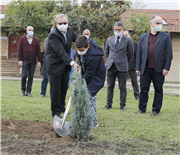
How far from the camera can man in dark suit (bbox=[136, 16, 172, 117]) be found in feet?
19.4

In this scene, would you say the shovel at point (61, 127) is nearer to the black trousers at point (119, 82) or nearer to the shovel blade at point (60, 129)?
the shovel blade at point (60, 129)

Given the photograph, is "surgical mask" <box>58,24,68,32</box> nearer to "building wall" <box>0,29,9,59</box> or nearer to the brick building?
the brick building

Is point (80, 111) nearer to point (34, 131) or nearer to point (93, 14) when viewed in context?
point (34, 131)

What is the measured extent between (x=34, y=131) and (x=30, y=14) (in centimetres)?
1623

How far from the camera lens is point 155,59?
5910 millimetres

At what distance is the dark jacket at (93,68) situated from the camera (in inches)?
173

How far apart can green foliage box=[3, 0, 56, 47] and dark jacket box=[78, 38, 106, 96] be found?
14.6 meters

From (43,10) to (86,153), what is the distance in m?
17.2

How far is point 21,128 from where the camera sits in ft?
13.8

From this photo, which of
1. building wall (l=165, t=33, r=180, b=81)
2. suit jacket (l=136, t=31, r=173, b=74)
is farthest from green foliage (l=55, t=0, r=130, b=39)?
building wall (l=165, t=33, r=180, b=81)

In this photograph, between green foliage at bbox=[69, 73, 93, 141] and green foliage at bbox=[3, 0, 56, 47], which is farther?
green foliage at bbox=[3, 0, 56, 47]

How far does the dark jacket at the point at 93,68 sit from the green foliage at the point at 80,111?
2.77 ft

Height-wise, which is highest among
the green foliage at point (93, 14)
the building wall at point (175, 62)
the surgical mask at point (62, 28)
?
the green foliage at point (93, 14)

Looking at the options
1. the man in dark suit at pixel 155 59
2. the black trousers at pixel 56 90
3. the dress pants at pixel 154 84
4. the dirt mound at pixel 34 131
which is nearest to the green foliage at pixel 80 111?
the dirt mound at pixel 34 131
